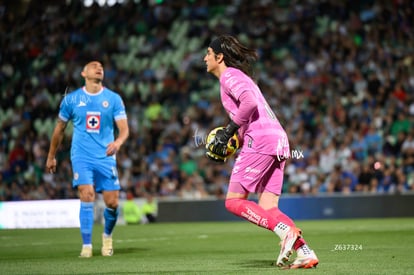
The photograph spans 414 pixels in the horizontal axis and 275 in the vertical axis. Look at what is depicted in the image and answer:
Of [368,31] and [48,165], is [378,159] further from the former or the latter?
[48,165]

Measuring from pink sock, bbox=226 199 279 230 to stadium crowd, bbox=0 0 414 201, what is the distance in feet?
47.2

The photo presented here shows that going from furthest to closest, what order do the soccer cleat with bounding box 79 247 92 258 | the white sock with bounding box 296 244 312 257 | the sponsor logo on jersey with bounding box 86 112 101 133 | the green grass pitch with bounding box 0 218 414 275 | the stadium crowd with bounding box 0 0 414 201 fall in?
the stadium crowd with bounding box 0 0 414 201, the sponsor logo on jersey with bounding box 86 112 101 133, the soccer cleat with bounding box 79 247 92 258, the green grass pitch with bounding box 0 218 414 275, the white sock with bounding box 296 244 312 257

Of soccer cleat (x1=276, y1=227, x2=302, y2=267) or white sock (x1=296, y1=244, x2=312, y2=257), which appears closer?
soccer cleat (x1=276, y1=227, x2=302, y2=267)

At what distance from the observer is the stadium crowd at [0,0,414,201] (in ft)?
78.7

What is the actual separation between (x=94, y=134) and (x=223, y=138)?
3603 mm

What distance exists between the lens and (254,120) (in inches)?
351

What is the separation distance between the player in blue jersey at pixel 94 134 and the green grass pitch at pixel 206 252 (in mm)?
880

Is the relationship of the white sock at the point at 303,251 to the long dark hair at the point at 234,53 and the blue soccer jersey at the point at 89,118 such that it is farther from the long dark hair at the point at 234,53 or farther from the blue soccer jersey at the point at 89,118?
the blue soccer jersey at the point at 89,118

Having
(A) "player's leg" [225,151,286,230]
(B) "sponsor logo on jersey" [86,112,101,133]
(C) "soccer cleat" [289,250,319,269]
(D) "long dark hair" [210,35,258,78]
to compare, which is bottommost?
(C) "soccer cleat" [289,250,319,269]

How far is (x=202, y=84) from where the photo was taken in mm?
28312

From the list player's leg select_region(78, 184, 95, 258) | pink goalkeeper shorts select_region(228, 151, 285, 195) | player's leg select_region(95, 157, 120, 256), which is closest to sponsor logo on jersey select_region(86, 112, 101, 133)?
player's leg select_region(95, 157, 120, 256)

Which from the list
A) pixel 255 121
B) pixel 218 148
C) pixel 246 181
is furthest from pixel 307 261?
pixel 255 121

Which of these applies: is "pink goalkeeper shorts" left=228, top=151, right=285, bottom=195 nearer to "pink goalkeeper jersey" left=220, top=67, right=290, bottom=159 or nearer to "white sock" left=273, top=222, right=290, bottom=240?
"pink goalkeeper jersey" left=220, top=67, right=290, bottom=159

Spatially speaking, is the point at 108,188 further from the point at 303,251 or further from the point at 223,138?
the point at 303,251
